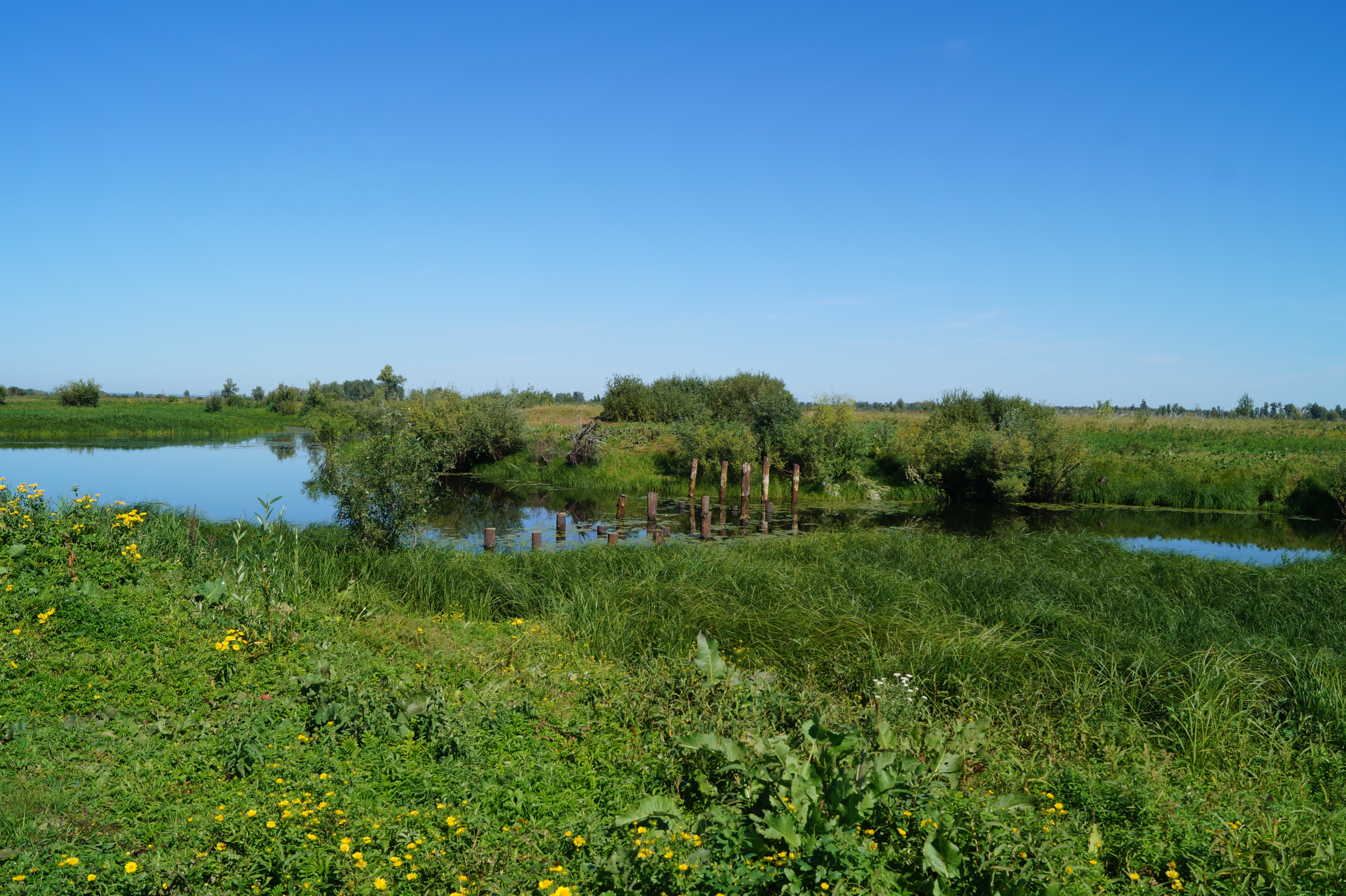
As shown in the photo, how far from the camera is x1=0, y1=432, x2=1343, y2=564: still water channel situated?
17.6 m

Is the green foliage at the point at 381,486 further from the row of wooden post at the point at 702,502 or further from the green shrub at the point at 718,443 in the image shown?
the green shrub at the point at 718,443

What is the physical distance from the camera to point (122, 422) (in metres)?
50.3

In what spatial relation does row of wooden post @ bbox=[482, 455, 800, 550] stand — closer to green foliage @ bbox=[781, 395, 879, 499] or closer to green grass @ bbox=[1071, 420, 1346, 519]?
green foliage @ bbox=[781, 395, 879, 499]

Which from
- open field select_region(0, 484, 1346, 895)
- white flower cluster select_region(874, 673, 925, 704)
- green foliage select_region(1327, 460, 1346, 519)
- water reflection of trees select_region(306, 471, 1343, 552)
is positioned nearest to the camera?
open field select_region(0, 484, 1346, 895)

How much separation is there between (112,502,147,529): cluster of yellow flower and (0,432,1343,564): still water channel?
4250 millimetres

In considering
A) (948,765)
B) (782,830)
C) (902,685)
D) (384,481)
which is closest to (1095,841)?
(948,765)

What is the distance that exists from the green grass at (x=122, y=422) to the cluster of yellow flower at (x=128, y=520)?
149 ft

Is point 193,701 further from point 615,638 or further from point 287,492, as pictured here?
point 287,492

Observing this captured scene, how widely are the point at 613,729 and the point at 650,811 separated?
5.46ft

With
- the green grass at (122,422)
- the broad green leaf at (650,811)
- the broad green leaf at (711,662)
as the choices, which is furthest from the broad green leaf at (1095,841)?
the green grass at (122,422)

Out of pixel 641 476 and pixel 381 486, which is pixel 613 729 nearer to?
pixel 381 486

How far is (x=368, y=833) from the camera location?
3.62 m

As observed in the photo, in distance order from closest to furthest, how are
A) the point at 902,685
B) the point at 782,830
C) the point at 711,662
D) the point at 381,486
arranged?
the point at 782,830, the point at 711,662, the point at 902,685, the point at 381,486

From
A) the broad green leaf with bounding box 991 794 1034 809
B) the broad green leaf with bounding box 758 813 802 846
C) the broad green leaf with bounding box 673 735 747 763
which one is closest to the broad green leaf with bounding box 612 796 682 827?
the broad green leaf with bounding box 673 735 747 763
